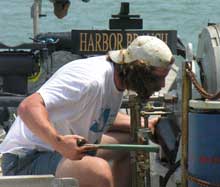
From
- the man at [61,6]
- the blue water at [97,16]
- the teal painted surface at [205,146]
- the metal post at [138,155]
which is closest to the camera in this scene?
the teal painted surface at [205,146]

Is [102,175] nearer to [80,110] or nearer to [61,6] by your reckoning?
[80,110]

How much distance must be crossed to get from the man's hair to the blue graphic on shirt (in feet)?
0.61

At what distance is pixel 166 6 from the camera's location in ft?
35.2

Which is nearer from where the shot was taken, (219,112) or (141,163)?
(219,112)

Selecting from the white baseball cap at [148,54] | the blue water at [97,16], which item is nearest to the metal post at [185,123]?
the white baseball cap at [148,54]

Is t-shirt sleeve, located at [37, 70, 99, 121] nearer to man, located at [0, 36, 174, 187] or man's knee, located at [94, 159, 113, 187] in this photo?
man, located at [0, 36, 174, 187]

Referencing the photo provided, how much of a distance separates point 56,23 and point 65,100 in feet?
24.3

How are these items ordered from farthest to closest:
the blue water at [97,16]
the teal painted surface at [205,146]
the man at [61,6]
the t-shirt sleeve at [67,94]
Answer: the blue water at [97,16]
the man at [61,6]
the t-shirt sleeve at [67,94]
the teal painted surface at [205,146]

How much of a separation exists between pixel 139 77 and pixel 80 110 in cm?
29

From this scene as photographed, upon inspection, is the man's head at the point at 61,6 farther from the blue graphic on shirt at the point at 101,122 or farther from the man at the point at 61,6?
the blue graphic on shirt at the point at 101,122

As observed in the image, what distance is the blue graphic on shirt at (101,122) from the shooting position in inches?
129

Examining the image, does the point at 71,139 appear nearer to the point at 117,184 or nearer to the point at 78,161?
the point at 78,161

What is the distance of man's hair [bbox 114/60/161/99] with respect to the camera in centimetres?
309

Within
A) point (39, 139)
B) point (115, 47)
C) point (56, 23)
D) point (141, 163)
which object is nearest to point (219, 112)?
point (141, 163)
